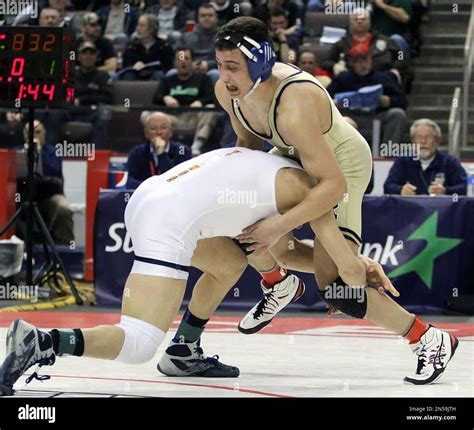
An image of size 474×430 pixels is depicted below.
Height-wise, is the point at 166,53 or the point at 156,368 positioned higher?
the point at 166,53

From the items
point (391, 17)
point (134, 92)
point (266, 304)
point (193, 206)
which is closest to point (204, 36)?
point (134, 92)

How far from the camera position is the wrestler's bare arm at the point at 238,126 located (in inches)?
215

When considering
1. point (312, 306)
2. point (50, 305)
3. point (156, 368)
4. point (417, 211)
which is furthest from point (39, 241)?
point (156, 368)

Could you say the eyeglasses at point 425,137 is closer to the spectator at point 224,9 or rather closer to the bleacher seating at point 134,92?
the bleacher seating at point 134,92

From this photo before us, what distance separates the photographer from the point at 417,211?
894cm

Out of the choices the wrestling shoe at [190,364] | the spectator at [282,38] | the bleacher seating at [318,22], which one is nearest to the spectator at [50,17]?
the spectator at [282,38]

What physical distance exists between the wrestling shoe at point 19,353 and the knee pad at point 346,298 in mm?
1458

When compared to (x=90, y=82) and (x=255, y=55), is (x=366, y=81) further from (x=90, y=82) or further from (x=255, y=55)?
(x=255, y=55)

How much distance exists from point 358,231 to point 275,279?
21.0 inches

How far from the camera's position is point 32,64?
899cm
